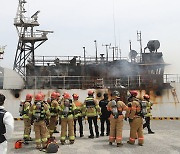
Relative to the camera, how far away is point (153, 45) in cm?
2150

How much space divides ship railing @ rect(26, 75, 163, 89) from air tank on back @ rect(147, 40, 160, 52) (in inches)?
128

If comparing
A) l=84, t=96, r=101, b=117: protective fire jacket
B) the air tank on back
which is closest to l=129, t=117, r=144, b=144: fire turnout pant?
l=84, t=96, r=101, b=117: protective fire jacket

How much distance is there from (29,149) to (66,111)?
1555 millimetres

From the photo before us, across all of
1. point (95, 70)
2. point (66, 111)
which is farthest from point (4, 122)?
point (95, 70)

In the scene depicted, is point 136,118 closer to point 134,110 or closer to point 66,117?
point 134,110

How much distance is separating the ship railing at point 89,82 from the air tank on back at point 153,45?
3.25 m

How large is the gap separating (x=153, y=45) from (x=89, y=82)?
20.1 ft

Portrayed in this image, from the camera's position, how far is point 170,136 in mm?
10461

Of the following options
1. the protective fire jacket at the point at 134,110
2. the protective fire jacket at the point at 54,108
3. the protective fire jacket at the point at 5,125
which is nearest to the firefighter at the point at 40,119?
the protective fire jacket at the point at 54,108

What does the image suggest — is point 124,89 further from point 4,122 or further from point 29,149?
point 4,122

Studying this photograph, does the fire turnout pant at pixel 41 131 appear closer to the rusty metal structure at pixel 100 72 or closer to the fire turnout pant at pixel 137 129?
the fire turnout pant at pixel 137 129

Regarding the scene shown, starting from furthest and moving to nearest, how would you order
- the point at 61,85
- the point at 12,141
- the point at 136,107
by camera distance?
the point at 61,85, the point at 12,141, the point at 136,107

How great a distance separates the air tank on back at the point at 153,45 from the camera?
21.4 meters

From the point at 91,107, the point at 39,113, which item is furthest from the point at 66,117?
the point at 91,107
